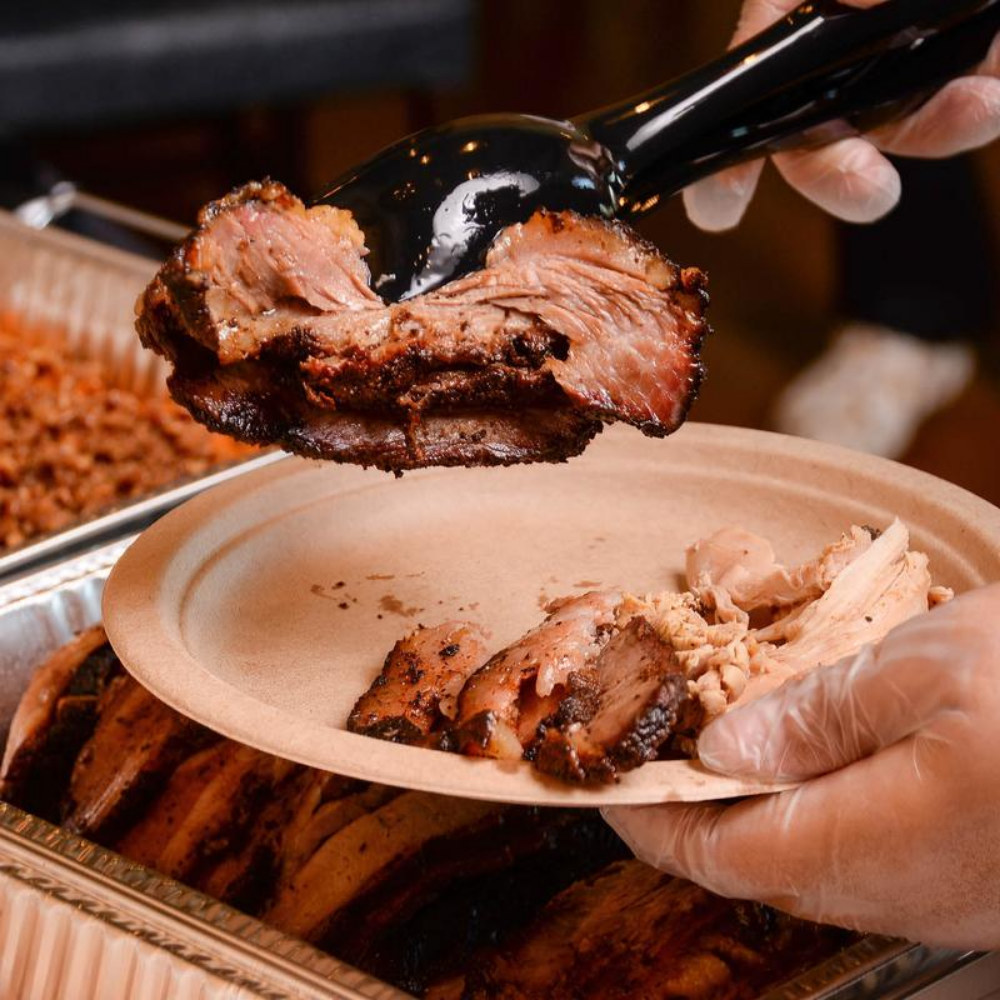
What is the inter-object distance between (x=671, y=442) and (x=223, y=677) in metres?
0.69

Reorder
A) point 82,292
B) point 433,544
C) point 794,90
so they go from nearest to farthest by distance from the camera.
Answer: point 794,90 → point 433,544 → point 82,292

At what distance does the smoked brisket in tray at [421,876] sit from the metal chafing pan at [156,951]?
160mm

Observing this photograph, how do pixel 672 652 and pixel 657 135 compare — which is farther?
pixel 657 135

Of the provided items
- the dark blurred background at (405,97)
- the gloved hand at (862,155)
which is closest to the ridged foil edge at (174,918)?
the gloved hand at (862,155)

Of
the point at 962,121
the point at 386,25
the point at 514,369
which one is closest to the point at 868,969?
the point at 514,369

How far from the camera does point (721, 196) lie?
223 cm

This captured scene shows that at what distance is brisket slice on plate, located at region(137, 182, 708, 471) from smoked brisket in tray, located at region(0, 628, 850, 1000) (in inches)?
10.6

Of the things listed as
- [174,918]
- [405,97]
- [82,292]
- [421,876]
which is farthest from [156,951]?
[405,97]

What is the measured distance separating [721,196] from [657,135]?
26.3 inches

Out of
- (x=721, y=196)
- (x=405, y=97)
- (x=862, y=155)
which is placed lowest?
(x=405, y=97)

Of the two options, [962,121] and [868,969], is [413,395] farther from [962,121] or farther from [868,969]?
[962,121]

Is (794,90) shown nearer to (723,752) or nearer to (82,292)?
(723,752)

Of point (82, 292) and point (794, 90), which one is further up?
point (794, 90)

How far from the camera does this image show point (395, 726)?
1401 millimetres
